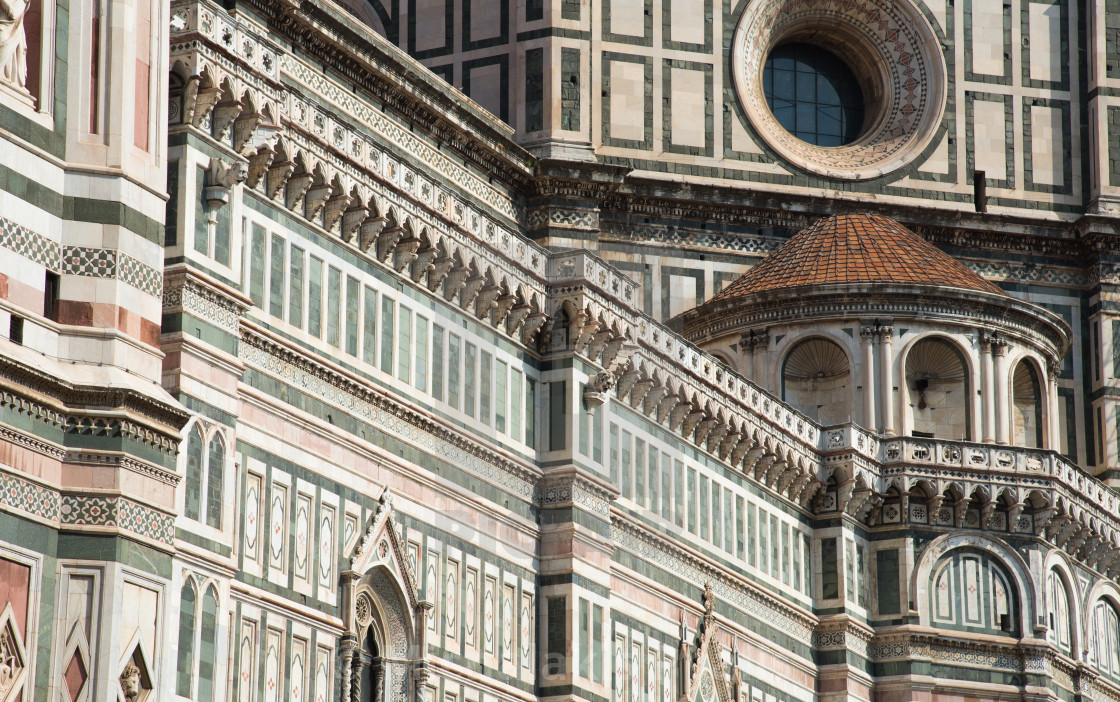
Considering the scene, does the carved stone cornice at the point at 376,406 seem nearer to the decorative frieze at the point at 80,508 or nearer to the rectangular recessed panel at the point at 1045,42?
the decorative frieze at the point at 80,508

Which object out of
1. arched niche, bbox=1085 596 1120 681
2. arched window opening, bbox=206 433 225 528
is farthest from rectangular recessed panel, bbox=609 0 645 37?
arched window opening, bbox=206 433 225 528

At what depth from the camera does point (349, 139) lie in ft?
124

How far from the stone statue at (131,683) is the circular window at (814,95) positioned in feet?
127

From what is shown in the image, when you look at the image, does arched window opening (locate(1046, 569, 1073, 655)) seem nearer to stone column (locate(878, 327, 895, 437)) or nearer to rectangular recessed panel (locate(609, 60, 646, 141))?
stone column (locate(878, 327, 895, 437))

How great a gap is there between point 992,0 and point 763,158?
8.57 metres

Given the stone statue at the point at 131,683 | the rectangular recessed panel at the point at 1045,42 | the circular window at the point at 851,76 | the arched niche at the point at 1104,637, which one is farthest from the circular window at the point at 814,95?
the stone statue at the point at 131,683

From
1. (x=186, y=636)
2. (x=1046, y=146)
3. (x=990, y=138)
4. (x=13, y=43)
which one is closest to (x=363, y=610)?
(x=186, y=636)

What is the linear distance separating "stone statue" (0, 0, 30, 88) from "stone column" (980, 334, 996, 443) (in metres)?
33.3

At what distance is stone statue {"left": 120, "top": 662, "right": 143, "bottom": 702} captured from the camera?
2514cm

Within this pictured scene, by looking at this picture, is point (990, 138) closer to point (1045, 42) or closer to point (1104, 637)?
point (1045, 42)

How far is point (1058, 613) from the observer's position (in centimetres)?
5466

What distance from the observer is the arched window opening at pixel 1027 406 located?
56.9 m

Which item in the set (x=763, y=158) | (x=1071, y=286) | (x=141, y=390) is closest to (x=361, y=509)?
(x=141, y=390)

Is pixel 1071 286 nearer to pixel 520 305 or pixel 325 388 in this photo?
pixel 520 305
